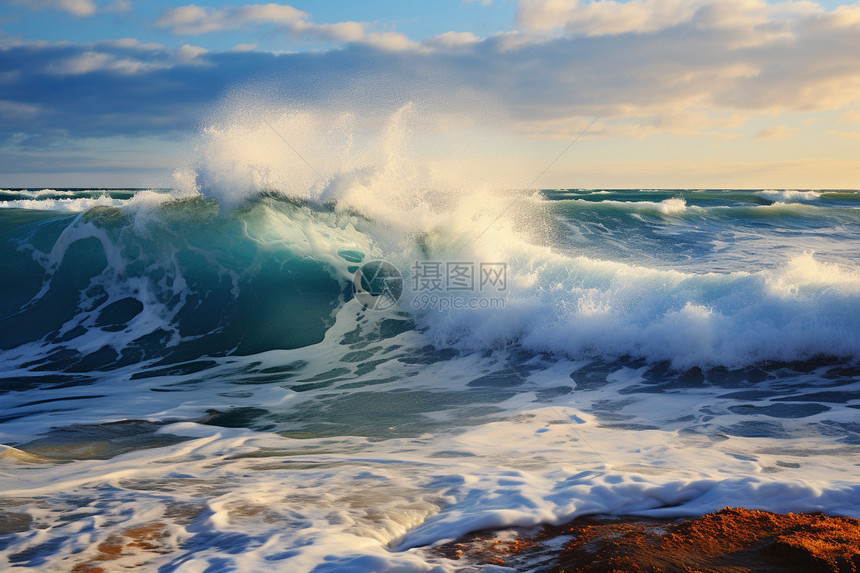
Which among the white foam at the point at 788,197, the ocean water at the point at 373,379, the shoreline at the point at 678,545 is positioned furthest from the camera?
the white foam at the point at 788,197

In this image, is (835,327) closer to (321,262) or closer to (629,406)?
(629,406)

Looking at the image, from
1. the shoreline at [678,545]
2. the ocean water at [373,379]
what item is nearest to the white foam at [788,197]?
the ocean water at [373,379]

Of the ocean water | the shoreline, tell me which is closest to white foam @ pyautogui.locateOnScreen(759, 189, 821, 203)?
the ocean water

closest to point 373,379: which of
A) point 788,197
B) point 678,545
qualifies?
point 678,545

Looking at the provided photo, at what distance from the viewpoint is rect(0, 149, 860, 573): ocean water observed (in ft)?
10.9

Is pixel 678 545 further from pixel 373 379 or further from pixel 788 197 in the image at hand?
pixel 788 197

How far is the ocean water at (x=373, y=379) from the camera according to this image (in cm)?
333

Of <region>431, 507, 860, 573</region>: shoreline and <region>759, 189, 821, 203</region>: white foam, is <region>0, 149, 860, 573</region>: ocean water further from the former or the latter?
<region>759, 189, 821, 203</region>: white foam

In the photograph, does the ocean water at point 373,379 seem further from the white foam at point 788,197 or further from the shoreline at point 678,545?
the white foam at point 788,197

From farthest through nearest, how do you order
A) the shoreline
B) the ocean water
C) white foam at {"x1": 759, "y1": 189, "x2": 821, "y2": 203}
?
white foam at {"x1": 759, "y1": 189, "x2": 821, "y2": 203}
the ocean water
the shoreline

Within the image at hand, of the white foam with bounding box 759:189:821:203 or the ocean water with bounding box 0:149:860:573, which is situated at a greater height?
the white foam with bounding box 759:189:821:203

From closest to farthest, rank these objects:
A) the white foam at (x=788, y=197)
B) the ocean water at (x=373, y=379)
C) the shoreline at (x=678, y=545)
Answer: the shoreline at (x=678, y=545)
the ocean water at (x=373, y=379)
the white foam at (x=788, y=197)

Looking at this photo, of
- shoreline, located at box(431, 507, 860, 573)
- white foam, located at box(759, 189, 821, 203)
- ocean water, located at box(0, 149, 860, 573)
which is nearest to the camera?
shoreline, located at box(431, 507, 860, 573)

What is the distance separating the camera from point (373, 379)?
24.9 feet
